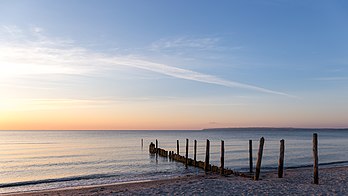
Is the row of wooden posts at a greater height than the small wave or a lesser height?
greater

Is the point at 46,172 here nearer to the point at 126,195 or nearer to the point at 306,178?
the point at 126,195

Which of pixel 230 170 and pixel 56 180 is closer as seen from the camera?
pixel 230 170

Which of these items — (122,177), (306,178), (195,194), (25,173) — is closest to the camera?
(195,194)

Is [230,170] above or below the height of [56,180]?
above

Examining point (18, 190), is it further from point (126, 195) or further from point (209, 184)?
point (209, 184)

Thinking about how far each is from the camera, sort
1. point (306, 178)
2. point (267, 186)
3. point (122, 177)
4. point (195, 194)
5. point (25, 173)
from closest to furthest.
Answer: point (195, 194), point (267, 186), point (306, 178), point (122, 177), point (25, 173)

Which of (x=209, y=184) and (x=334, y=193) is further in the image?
(x=209, y=184)

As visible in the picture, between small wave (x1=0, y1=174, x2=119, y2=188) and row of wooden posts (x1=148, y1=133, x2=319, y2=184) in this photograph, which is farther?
small wave (x1=0, y1=174, x2=119, y2=188)

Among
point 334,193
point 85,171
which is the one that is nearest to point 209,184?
point 334,193

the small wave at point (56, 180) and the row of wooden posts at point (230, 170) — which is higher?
the row of wooden posts at point (230, 170)

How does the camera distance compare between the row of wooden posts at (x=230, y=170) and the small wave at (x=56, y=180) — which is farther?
the small wave at (x=56, y=180)

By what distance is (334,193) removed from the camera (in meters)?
13.8

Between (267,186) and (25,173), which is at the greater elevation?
(267,186)

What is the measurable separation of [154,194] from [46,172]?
19523 millimetres
